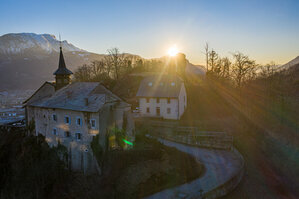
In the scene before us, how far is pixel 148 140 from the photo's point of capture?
25.9 meters

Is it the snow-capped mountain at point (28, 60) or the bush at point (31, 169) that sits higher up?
the snow-capped mountain at point (28, 60)

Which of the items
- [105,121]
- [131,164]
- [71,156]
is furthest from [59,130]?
[131,164]

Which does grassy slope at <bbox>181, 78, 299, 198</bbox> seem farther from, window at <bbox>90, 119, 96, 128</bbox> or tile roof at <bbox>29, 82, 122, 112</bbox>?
tile roof at <bbox>29, 82, 122, 112</bbox>

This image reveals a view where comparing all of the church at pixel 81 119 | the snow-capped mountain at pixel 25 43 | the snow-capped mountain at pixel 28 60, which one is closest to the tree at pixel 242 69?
the church at pixel 81 119

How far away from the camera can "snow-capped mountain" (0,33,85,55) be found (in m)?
141

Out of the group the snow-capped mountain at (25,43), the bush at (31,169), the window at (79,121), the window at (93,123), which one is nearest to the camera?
the window at (93,123)

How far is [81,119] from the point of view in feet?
77.9

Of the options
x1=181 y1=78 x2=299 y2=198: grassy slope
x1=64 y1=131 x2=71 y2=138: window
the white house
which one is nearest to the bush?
x1=64 y1=131 x2=71 y2=138: window

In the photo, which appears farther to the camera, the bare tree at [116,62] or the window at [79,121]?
the bare tree at [116,62]

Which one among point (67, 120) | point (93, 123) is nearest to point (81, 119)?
point (93, 123)

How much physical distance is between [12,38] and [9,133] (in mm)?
149370

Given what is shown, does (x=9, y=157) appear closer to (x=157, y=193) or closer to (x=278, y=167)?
(x=157, y=193)

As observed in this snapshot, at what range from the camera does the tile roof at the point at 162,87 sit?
36034 mm

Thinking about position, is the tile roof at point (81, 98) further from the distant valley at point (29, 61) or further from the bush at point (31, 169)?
the distant valley at point (29, 61)
